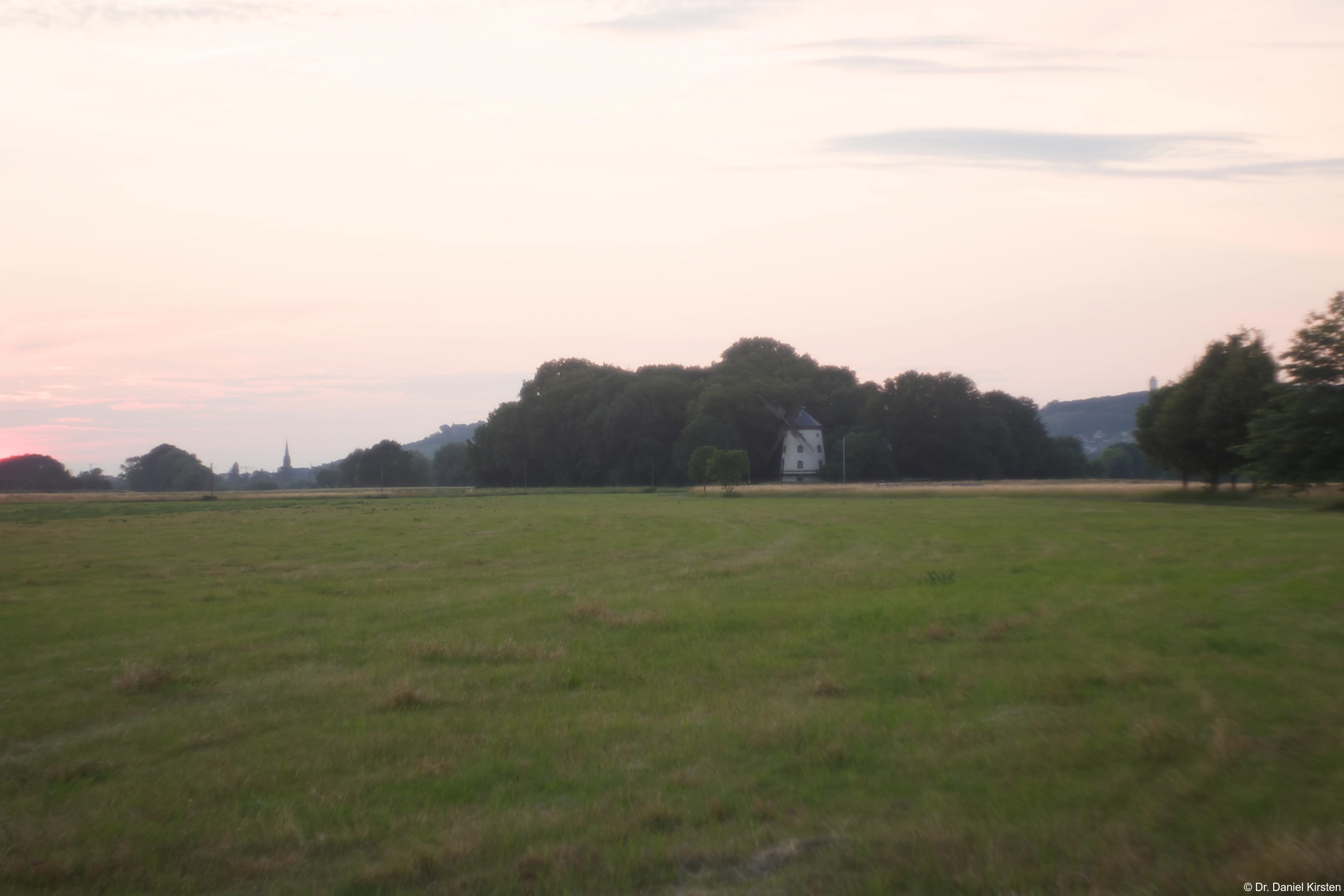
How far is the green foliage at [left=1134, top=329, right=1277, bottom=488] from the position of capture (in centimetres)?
5531

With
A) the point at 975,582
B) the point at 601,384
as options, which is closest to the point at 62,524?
the point at 975,582

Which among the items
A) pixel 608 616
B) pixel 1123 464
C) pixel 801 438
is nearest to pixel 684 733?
pixel 608 616

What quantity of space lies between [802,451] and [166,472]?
129 metres

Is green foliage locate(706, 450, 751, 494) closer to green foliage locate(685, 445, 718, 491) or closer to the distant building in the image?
green foliage locate(685, 445, 718, 491)

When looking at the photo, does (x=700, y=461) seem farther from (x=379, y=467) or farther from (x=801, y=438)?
(x=379, y=467)

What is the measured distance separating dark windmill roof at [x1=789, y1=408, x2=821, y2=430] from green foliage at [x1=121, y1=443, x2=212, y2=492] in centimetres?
11603

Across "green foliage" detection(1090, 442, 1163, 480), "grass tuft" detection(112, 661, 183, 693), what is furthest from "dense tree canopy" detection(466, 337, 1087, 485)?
"grass tuft" detection(112, 661, 183, 693)

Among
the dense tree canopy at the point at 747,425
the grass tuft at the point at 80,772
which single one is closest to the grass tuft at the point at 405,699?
the grass tuft at the point at 80,772

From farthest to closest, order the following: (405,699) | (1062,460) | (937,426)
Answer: (1062,460)
(937,426)
(405,699)

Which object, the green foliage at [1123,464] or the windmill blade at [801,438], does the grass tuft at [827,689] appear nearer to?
the windmill blade at [801,438]

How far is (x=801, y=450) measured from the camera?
114m

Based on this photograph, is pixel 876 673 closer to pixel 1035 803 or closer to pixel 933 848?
pixel 1035 803

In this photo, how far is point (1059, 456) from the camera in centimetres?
12825

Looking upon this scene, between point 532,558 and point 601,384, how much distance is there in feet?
336
